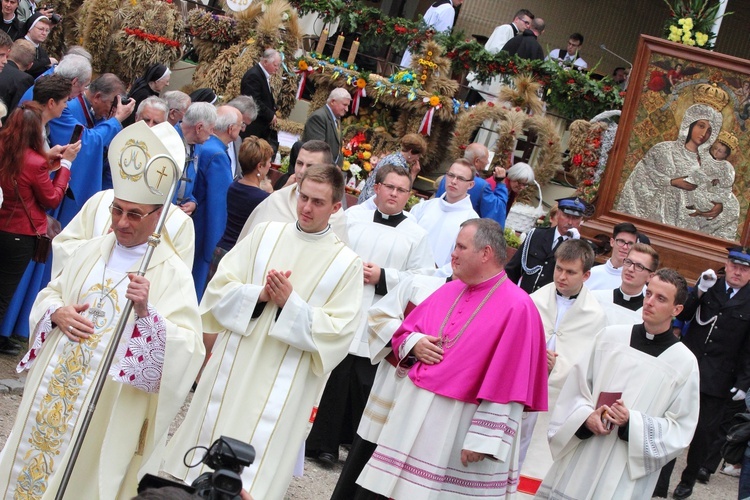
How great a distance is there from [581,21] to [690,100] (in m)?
9.85

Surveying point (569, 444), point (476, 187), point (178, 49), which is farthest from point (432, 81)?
point (569, 444)

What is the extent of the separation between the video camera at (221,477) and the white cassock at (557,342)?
4532 millimetres

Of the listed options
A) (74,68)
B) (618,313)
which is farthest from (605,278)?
(74,68)

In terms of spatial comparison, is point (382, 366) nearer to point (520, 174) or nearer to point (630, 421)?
point (630, 421)

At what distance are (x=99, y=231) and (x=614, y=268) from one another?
497cm

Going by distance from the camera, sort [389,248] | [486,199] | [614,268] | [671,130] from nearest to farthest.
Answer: [389,248]
[614,268]
[486,199]
[671,130]

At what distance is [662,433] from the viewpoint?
661 centimetres

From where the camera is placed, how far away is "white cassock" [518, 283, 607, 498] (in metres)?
7.64

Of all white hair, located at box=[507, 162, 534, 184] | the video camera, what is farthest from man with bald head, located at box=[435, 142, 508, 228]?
the video camera

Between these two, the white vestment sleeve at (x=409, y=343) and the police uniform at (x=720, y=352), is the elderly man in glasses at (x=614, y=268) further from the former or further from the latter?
the white vestment sleeve at (x=409, y=343)

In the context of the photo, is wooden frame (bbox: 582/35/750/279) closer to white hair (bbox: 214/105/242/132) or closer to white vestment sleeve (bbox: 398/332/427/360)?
white hair (bbox: 214/105/242/132)

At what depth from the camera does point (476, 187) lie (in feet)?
34.9

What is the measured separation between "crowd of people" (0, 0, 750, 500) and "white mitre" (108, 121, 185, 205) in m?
0.01

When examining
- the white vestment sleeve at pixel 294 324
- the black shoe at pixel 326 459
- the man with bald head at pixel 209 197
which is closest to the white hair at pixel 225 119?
the man with bald head at pixel 209 197
